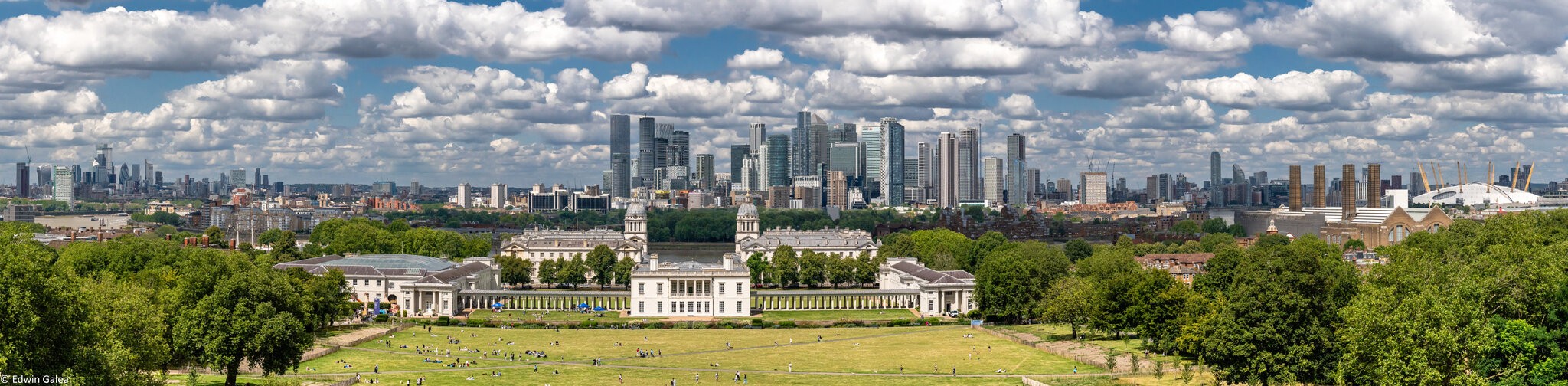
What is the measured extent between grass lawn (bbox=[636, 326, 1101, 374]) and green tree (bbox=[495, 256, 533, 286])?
49328 millimetres

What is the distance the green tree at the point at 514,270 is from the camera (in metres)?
135

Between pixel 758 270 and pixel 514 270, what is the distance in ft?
74.8

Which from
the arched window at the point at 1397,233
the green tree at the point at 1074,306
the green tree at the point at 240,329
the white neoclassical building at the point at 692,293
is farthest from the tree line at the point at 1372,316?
the arched window at the point at 1397,233

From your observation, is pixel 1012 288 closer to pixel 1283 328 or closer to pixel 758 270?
pixel 1283 328

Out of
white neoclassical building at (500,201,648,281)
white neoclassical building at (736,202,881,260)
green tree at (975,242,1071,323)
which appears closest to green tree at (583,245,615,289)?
white neoclassical building at (500,201,648,281)

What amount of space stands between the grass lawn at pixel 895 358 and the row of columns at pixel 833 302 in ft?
98.5

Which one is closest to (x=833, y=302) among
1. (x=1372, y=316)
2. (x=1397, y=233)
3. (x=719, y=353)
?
(x=719, y=353)

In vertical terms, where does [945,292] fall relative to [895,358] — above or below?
above

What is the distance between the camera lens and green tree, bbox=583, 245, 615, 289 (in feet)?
449

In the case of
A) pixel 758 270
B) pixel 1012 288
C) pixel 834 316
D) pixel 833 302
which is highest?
pixel 1012 288

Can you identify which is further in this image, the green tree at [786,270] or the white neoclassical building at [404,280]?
the green tree at [786,270]

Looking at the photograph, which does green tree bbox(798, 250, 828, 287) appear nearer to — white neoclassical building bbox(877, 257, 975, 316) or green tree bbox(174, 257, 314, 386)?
white neoclassical building bbox(877, 257, 975, 316)

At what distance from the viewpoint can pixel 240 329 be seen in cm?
6278

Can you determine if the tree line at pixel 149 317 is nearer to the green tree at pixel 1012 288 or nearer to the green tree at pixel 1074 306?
the green tree at pixel 1012 288
